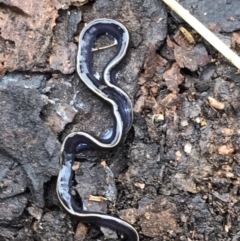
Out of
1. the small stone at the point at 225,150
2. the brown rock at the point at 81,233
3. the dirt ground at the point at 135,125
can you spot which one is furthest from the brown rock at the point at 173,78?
the brown rock at the point at 81,233

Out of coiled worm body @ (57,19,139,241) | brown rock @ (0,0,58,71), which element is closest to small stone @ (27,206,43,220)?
coiled worm body @ (57,19,139,241)

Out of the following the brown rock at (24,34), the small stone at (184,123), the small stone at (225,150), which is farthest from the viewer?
the brown rock at (24,34)

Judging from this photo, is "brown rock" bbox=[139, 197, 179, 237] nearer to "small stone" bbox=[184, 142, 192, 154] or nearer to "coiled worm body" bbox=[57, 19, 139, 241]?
"coiled worm body" bbox=[57, 19, 139, 241]

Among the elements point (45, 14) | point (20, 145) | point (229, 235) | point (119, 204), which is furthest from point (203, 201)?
point (45, 14)

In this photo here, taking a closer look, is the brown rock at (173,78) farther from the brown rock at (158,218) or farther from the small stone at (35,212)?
the small stone at (35,212)

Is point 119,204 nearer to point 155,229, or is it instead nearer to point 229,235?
point 155,229

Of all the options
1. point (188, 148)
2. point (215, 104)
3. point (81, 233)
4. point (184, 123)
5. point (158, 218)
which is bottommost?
point (81, 233)

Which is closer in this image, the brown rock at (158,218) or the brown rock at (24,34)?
the brown rock at (158,218)

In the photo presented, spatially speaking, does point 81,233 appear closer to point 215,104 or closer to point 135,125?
point 135,125

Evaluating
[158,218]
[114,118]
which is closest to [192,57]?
[114,118]
